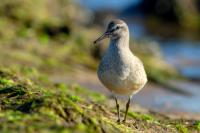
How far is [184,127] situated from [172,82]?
9.04 m

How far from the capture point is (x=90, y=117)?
847 centimetres

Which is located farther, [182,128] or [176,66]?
[176,66]

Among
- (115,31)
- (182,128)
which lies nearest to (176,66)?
(182,128)

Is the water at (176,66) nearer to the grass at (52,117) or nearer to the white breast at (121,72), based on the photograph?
the grass at (52,117)

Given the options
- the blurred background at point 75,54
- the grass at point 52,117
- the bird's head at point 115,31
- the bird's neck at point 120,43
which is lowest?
the grass at point 52,117

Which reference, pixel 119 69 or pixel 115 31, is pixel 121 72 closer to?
pixel 119 69

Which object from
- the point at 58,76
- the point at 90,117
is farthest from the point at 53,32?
the point at 90,117

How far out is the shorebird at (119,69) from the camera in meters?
9.90

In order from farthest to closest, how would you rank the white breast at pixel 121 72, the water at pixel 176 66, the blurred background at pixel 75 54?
the blurred background at pixel 75 54 < the water at pixel 176 66 < the white breast at pixel 121 72

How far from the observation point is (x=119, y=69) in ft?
32.4

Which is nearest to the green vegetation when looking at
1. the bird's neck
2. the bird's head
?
the bird's neck

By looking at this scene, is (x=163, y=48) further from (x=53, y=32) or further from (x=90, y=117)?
(x=90, y=117)

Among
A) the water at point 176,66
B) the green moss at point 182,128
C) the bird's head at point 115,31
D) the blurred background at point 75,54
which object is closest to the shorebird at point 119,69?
the bird's head at point 115,31

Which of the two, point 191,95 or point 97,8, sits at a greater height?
point 97,8
